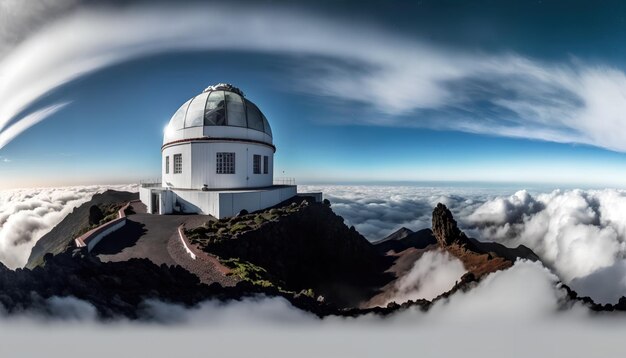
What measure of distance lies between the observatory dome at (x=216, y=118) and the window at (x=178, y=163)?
893mm

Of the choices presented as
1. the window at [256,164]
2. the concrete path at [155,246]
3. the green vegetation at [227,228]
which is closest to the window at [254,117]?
the window at [256,164]

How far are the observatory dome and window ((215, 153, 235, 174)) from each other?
38.5 inches

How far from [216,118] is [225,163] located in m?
2.38

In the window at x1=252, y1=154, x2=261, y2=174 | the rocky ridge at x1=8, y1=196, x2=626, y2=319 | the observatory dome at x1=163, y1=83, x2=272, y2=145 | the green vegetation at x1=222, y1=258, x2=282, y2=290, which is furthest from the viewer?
the window at x1=252, y1=154, x2=261, y2=174

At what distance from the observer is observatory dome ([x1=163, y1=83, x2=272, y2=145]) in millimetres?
12930

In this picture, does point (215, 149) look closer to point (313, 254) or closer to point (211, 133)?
point (211, 133)

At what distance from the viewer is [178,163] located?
1320 centimetres

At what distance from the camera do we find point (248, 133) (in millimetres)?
13695

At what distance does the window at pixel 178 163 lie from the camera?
42.7ft

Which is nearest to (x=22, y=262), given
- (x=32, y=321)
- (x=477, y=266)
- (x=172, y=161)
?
(x=32, y=321)

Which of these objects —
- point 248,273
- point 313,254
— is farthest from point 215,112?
point 248,273

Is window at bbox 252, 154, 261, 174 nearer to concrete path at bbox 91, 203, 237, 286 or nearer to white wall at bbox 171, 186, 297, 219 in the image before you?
white wall at bbox 171, 186, 297, 219

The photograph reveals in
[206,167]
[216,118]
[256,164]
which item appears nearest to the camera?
[206,167]

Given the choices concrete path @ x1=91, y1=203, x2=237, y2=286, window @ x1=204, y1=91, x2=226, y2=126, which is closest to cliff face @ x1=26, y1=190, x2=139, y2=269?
concrete path @ x1=91, y1=203, x2=237, y2=286
